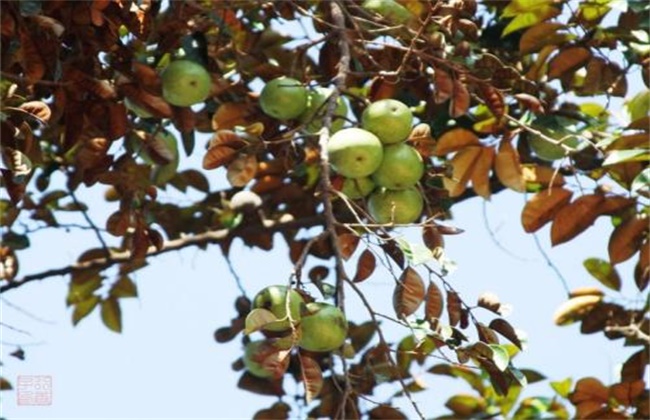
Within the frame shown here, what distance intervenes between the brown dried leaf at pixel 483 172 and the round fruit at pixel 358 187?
0.40 meters

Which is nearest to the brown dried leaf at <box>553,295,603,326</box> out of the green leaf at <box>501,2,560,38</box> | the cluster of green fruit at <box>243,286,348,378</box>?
the green leaf at <box>501,2,560,38</box>

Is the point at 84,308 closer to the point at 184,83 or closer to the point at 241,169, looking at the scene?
the point at 184,83

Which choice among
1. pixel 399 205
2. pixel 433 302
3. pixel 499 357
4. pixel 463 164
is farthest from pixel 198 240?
pixel 499 357

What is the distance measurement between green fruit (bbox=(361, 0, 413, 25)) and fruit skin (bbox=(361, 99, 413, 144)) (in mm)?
224

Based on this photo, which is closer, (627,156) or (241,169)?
(241,169)

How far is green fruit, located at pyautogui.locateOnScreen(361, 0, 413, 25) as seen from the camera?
2.06 meters

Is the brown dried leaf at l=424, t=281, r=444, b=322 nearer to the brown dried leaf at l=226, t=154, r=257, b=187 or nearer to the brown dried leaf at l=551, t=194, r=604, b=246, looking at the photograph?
the brown dried leaf at l=226, t=154, r=257, b=187

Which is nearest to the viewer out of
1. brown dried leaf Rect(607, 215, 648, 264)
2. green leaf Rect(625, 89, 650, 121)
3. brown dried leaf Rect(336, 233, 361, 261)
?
brown dried leaf Rect(336, 233, 361, 261)

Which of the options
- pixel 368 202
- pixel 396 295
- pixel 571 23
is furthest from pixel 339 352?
pixel 571 23

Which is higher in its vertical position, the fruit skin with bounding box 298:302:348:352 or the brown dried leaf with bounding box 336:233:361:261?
the brown dried leaf with bounding box 336:233:361:261

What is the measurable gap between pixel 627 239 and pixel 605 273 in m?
0.28

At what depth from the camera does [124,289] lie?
9.00ft

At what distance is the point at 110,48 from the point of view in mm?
1935

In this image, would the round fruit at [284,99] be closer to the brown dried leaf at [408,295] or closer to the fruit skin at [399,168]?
the fruit skin at [399,168]
